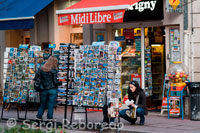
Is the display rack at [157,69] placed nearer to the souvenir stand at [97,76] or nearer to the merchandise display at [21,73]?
the souvenir stand at [97,76]

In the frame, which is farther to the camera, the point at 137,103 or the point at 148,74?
the point at 148,74

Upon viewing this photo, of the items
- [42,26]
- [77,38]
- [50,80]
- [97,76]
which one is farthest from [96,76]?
[42,26]

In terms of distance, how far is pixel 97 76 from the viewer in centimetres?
1176

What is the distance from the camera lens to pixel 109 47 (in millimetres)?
11586

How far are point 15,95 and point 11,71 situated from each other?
0.72 m

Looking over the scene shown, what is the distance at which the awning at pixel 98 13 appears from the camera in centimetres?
1315

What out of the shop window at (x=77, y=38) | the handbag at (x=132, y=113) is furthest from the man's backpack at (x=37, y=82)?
the shop window at (x=77, y=38)

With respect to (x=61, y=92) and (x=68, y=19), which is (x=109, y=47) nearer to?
(x=61, y=92)

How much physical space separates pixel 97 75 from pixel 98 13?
257 centimetres

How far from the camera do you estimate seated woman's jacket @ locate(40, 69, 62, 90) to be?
12224mm

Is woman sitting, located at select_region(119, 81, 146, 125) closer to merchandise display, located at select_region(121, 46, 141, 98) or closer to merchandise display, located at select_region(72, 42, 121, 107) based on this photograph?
merchandise display, located at select_region(72, 42, 121, 107)

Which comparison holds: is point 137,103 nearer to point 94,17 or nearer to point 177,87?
point 177,87

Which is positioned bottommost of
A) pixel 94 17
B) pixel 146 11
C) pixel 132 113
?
pixel 132 113

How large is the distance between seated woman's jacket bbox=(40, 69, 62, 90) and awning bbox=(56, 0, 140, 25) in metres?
2.38
